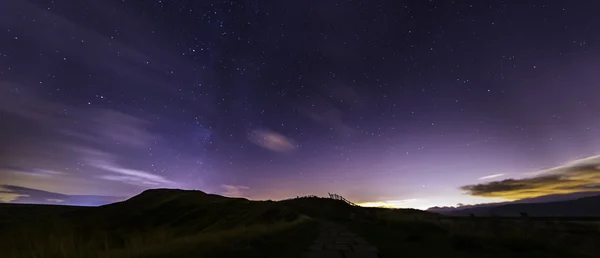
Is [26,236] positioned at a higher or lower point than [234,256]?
higher

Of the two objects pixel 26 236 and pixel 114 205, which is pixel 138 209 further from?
pixel 26 236

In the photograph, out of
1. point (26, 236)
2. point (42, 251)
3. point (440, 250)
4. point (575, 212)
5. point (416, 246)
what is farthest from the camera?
point (575, 212)

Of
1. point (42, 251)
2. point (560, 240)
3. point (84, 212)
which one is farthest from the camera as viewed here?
point (84, 212)

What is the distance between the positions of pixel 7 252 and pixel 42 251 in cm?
86

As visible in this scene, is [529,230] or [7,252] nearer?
[7,252]

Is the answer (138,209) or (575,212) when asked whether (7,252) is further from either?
(575,212)

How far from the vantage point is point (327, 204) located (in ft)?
331

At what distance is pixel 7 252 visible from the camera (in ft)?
17.9

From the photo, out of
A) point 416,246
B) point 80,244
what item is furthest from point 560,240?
point 80,244

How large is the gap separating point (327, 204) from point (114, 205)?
209 ft

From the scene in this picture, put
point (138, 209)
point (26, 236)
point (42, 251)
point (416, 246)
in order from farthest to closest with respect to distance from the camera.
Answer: point (138, 209) → point (416, 246) → point (26, 236) → point (42, 251)

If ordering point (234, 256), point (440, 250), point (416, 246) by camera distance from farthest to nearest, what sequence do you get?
point (416, 246)
point (440, 250)
point (234, 256)

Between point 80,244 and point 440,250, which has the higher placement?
point 80,244

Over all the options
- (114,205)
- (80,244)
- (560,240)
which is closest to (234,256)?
(80,244)
